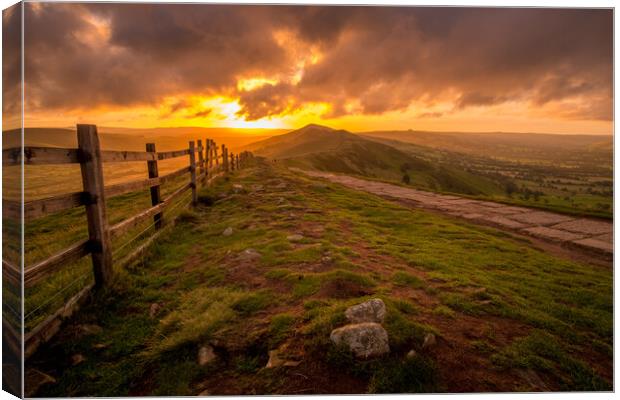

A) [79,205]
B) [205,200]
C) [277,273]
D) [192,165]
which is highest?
[192,165]

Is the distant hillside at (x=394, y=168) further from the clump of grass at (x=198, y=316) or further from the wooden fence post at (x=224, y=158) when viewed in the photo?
the clump of grass at (x=198, y=316)

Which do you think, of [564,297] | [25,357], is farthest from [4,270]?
[564,297]

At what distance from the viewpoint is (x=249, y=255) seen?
5336 millimetres

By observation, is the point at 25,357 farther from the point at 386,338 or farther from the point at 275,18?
the point at 275,18

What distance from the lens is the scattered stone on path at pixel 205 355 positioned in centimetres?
279

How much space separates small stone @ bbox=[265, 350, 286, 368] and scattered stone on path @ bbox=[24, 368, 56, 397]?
6.03 ft

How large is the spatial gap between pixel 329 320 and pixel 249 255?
2537mm

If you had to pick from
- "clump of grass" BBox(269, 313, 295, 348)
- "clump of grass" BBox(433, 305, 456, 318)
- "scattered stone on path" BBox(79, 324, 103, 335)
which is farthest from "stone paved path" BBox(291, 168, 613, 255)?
"scattered stone on path" BBox(79, 324, 103, 335)

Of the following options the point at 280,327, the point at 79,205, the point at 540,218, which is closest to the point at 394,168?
the point at 540,218

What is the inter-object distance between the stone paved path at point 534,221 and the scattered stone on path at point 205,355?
7.62 metres

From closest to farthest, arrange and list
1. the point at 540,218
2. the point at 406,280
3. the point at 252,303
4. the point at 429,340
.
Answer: the point at 429,340 < the point at 252,303 < the point at 406,280 < the point at 540,218

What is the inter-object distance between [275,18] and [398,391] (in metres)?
5.00

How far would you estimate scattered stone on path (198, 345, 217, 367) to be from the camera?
279 centimetres

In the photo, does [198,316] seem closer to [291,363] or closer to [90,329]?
[90,329]
